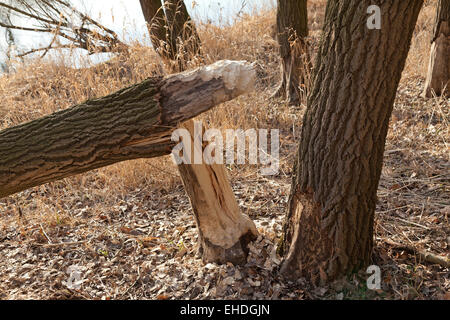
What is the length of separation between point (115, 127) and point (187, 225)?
1189 mm

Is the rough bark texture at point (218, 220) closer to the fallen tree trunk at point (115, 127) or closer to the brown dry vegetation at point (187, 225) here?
the brown dry vegetation at point (187, 225)

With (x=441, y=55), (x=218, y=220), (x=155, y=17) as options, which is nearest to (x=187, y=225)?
(x=218, y=220)

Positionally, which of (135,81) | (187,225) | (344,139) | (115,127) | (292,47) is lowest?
(187,225)

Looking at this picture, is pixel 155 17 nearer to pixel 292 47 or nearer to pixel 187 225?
pixel 292 47

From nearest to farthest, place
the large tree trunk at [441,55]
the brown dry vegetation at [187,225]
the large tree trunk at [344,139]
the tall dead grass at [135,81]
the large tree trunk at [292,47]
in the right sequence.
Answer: the large tree trunk at [344,139] < the brown dry vegetation at [187,225] < the tall dead grass at [135,81] < the large tree trunk at [441,55] < the large tree trunk at [292,47]

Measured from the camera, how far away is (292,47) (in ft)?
15.0

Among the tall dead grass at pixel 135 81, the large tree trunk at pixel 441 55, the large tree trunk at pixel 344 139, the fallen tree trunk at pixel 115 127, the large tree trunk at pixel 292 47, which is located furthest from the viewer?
the large tree trunk at pixel 292 47

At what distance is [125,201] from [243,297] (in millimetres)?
1638

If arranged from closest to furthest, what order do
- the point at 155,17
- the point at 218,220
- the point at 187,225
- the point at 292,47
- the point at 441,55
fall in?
the point at 218,220 → the point at 187,225 → the point at 441,55 → the point at 155,17 → the point at 292,47

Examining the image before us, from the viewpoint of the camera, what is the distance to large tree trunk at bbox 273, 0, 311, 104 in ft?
14.2

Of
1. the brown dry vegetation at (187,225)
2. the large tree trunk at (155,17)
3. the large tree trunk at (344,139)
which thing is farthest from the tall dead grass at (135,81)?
the large tree trunk at (344,139)

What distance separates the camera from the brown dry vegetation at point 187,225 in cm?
210

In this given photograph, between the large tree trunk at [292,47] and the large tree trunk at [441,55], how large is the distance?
1.39 m

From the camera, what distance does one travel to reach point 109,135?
180 centimetres
